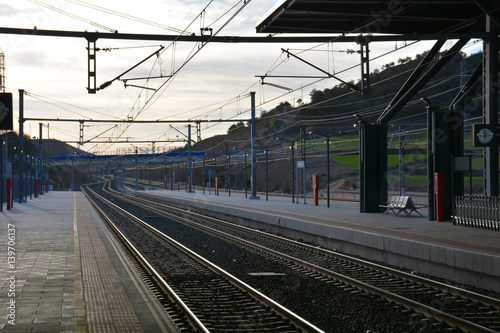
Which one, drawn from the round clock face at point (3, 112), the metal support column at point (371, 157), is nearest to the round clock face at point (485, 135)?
the metal support column at point (371, 157)

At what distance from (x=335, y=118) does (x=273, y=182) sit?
13541 mm

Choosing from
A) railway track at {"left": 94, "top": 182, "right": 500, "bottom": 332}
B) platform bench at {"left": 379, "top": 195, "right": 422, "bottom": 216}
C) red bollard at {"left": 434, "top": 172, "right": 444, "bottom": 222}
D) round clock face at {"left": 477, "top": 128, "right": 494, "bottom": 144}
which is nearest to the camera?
railway track at {"left": 94, "top": 182, "right": 500, "bottom": 332}

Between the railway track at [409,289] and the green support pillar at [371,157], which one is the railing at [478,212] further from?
the green support pillar at [371,157]

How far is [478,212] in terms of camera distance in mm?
19078

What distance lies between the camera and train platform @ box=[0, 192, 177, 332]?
8461 mm

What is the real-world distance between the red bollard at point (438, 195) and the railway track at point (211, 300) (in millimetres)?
8604

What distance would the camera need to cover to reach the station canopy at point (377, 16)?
20.3 meters

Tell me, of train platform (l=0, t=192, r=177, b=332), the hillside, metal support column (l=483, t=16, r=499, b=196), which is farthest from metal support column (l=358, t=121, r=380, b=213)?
the hillside

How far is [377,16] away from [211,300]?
→ 14.1m

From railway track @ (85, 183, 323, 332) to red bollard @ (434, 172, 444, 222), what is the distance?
8604 millimetres

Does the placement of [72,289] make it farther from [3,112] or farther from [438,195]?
[438,195]

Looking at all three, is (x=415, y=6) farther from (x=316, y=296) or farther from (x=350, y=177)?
(x=350, y=177)

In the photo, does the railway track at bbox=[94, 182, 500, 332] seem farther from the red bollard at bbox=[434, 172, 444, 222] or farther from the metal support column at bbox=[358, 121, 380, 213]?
the metal support column at bbox=[358, 121, 380, 213]

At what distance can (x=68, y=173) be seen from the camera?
6914 inches
